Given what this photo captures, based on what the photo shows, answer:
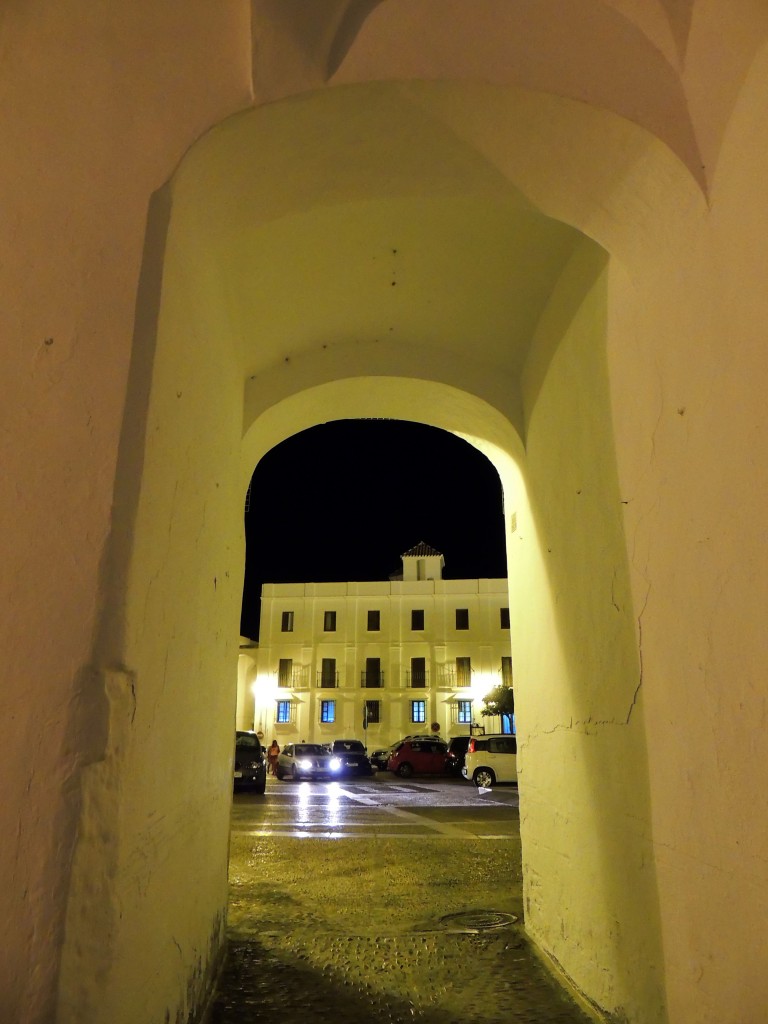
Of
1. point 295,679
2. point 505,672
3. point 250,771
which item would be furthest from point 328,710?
point 250,771

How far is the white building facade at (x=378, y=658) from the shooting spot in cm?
3133

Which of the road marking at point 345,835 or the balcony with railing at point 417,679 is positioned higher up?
the balcony with railing at point 417,679

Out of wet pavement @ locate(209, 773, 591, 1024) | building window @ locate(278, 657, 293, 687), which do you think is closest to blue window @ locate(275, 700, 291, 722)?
building window @ locate(278, 657, 293, 687)

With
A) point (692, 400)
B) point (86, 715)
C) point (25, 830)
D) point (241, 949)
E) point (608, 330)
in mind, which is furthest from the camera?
point (241, 949)

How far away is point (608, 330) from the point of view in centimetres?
317

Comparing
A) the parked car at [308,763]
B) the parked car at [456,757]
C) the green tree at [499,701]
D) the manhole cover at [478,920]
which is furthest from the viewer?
the green tree at [499,701]

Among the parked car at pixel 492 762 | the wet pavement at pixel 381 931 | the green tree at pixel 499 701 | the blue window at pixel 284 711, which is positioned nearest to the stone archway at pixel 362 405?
the wet pavement at pixel 381 931

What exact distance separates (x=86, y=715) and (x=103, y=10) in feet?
7.72

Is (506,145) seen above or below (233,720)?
above

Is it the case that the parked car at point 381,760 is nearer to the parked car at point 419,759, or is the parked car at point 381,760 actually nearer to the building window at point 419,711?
the parked car at point 419,759

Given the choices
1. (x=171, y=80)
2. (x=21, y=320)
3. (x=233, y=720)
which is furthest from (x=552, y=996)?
(x=171, y=80)

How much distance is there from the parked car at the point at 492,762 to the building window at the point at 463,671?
14.3m

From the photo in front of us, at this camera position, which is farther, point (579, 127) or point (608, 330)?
point (608, 330)

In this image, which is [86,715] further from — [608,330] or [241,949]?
[241,949]
